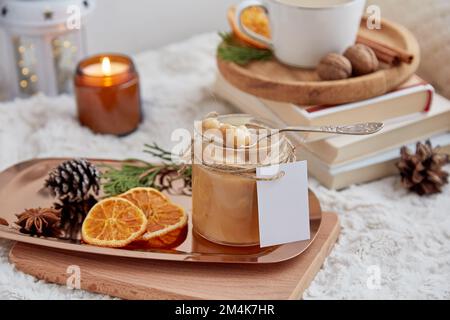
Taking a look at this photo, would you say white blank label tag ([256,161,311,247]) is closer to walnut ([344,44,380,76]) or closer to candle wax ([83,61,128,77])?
walnut ([344,44,380,76])

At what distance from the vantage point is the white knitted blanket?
31.4 inches

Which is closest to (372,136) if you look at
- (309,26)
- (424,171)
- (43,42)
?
(424,171)

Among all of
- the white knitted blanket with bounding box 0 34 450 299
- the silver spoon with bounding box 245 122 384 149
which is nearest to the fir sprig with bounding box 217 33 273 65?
the white knitted blanket with bounding box 0 34 450 299

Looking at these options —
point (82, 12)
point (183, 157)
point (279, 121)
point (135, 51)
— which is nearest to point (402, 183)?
point (279, 121)

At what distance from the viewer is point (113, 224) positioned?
822 mm

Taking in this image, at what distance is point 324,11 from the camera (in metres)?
1.03

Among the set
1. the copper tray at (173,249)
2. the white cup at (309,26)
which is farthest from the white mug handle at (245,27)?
the copper tray at (173,249)

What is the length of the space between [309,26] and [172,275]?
47cm

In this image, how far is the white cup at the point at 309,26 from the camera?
3.42 ft

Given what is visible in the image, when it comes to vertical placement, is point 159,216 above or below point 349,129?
below

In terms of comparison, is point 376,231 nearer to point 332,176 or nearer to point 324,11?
point 332,176

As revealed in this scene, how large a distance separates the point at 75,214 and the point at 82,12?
1.59 ft

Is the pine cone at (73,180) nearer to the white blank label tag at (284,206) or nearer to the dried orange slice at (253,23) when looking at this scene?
the white blank label tag at (284,206)

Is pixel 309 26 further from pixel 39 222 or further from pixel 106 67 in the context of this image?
pixel 39 222
